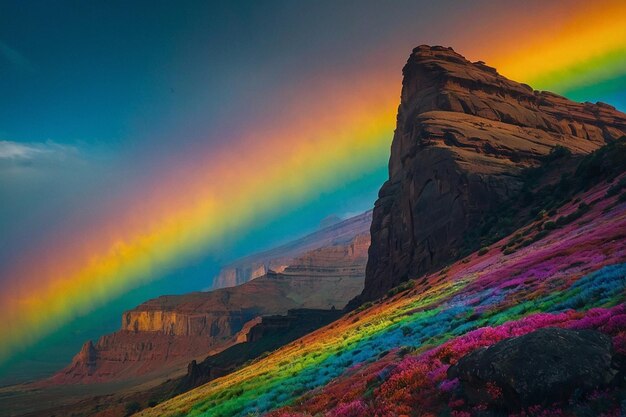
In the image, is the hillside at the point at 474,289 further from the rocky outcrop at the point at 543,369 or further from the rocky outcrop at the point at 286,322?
the rocky outcrop at the point at 286,322

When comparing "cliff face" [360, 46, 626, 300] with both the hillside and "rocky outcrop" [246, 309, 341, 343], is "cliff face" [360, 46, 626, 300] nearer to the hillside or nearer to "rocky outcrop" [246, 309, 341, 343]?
the hillside

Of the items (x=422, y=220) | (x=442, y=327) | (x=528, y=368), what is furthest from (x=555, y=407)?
(x=422, y=220)

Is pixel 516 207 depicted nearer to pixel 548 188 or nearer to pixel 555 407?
pixel 548 188

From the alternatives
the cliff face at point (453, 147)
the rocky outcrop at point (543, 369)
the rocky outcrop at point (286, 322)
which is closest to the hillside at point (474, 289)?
the rocky outcrop at point (543, 369)

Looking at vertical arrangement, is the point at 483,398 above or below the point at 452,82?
below

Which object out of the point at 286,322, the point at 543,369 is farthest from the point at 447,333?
the point at 286,322

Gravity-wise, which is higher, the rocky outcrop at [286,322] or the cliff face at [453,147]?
the cliff face at [453,147]
